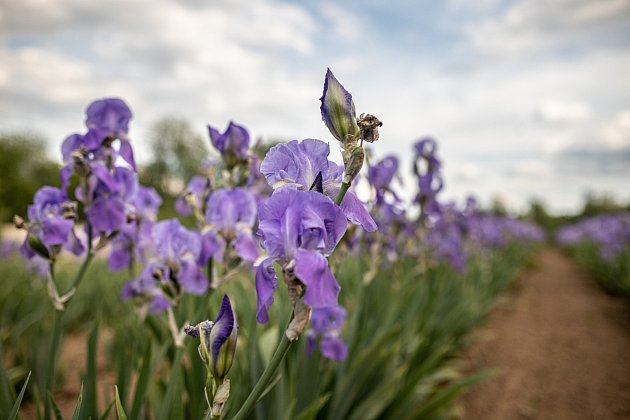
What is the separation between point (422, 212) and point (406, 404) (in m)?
1.28

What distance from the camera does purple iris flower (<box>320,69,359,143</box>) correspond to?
81 centimetres

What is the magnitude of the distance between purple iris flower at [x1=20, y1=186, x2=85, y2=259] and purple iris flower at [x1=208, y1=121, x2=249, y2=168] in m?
0.60

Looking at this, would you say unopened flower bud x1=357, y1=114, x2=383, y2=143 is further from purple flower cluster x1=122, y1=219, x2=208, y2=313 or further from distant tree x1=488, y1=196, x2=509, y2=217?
distant tree x1=488, y1=196, x2=509, y2=217

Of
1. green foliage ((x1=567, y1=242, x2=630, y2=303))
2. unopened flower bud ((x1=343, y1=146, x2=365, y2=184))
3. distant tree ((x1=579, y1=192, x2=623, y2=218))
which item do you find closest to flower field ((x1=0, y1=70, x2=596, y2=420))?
unopened flower bud ((x1=343, y1=146, x2=365, y2=184))

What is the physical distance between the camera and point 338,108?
81 cm

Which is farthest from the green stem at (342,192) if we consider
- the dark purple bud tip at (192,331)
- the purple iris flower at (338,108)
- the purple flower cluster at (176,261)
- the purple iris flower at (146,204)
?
the purple iris flower at (146,204)

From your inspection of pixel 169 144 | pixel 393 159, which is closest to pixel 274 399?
pixel 393 159

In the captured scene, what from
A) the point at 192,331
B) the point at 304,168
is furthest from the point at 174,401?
the point at 304,168

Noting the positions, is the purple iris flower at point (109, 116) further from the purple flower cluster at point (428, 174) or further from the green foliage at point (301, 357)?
the purple flower cluster at point (428, 174)

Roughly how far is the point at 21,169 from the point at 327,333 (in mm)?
41573

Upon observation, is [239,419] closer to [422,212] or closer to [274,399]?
[274,399]

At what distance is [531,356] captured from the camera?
188 inches

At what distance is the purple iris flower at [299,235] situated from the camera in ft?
2.39

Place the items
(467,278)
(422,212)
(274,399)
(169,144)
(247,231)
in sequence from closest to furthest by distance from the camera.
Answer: (274,399) < (247,231) < (422,212) < (467,278) < (169,144)
